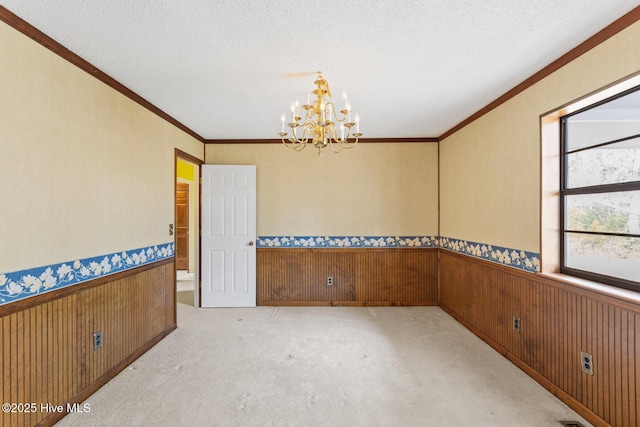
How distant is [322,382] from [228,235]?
2.58 meters

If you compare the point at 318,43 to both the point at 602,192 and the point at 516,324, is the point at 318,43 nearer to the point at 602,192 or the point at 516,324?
the point at 602,192

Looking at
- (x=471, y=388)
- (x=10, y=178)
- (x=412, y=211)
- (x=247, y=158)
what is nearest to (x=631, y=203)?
(x=471, y=388)

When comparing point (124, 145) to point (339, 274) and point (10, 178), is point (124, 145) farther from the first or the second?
point (339, 274)

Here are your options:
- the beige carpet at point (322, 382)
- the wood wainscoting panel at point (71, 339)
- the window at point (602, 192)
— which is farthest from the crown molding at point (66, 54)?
the window at point (602, 192)

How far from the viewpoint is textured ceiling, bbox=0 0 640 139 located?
5.24 feet

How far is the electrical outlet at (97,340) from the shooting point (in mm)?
2221

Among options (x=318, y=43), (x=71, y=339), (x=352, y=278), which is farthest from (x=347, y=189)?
(x=71, y=339)

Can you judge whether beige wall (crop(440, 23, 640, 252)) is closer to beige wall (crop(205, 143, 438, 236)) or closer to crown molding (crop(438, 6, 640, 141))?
crown molding (crop(438, 6, 640, 141))

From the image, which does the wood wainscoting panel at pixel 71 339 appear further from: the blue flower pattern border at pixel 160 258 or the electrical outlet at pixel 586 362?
the electrical outlet at pixel 586 362

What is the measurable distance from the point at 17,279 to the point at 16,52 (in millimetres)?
1340

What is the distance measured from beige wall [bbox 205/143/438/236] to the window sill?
2.15 metres

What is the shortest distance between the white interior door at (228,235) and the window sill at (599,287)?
3486mm

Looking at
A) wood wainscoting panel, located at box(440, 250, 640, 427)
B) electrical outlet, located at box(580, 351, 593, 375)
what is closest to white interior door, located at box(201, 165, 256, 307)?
wood wainscoting panel, located at box(440, 250, 640, 427)

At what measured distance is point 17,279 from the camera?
1668mm
